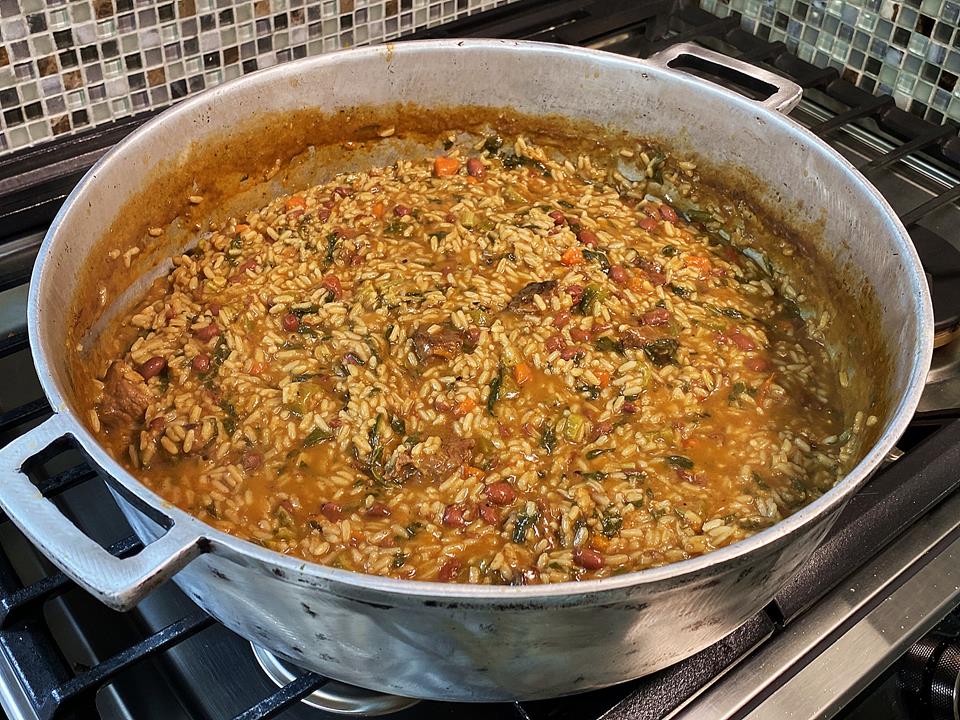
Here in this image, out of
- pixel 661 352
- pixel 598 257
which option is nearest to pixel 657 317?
pixel 661 352

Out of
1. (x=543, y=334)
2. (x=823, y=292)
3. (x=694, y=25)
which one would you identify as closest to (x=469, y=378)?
(x=543, y=334)

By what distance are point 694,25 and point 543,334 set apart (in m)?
1.55

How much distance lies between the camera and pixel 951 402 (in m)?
2.17

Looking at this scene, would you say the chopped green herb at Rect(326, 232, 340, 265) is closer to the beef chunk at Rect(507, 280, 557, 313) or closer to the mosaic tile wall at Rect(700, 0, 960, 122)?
the beef chunk at Rect(507, 280, 557, 313)

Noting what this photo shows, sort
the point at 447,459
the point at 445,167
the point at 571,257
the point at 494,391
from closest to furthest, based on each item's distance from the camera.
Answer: the point at 447,459 < the point at 494,391 < the point at 571,257 < the point at 445,167

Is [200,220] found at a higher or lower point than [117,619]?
higher

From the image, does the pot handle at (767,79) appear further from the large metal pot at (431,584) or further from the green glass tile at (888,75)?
the green glass tile at (888,75)

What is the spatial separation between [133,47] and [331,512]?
1.37m

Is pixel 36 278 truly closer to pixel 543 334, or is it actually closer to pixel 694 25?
pixel 543 334

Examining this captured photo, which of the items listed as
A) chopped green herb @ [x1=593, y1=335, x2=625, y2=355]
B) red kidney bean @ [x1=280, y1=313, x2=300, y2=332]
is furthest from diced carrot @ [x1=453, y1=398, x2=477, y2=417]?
red kidney bean @ [x1=280, y1=313, x2=300, y2=332]

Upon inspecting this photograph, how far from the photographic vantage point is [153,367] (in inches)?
80.3

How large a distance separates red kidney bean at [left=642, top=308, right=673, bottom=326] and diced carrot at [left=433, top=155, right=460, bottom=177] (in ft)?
2.44

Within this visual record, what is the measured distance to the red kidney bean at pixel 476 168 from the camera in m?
2.60

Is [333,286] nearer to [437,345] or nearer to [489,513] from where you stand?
[437,345]
